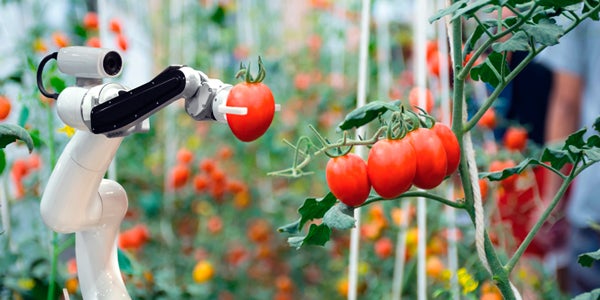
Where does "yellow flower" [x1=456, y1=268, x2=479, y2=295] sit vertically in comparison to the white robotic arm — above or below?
below

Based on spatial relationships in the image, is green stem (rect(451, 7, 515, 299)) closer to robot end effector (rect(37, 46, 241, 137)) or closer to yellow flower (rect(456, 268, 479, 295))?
robot end effector (rect(37, 46, 241, 137))

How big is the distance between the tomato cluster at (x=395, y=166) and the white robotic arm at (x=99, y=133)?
110mm

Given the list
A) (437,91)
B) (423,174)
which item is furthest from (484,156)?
(423,174)

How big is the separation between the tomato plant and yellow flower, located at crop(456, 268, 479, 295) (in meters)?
0.56

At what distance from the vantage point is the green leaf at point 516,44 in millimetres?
723

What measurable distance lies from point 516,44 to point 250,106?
243 mm

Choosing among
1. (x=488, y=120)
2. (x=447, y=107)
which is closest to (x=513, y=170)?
(x=447, y=107)

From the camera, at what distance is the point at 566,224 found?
209cm

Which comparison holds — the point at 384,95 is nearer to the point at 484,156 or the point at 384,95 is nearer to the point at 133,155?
the point at 484,156

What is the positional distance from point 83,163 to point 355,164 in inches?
10.0

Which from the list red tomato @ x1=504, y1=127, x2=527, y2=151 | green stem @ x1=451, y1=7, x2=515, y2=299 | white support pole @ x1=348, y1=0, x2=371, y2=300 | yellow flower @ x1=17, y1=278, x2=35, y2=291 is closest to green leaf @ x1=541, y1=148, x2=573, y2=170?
green stem @ x1=451, y1=7, x2=515, y2=299

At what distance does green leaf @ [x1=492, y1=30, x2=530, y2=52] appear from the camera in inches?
28.5

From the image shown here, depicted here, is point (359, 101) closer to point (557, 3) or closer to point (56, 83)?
point (56, 83)

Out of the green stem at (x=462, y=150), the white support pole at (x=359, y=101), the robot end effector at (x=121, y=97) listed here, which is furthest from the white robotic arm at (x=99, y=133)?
the white support pole at (x=359, y=101)
